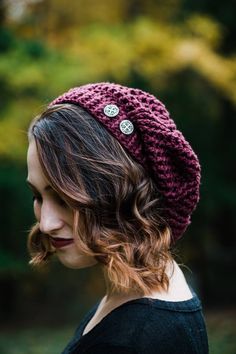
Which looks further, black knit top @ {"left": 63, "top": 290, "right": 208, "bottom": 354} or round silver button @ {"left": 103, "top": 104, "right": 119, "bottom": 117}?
round silver button @ {"left": 103, "top": 104, "right": 119, "bottom": 117}

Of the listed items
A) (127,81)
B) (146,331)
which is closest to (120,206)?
(146,331)

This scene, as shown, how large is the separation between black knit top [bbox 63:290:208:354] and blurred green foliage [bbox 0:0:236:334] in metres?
5.15

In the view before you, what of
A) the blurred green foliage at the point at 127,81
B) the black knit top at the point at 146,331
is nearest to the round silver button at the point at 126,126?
the black knit top at the point at 146,331

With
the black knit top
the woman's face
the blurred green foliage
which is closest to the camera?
the black knit top

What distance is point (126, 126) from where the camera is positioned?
1.59m

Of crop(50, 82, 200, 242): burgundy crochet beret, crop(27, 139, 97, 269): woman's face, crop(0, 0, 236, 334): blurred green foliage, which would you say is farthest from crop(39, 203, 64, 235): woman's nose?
crop(0, 0, 236, 334): blurred green foliage

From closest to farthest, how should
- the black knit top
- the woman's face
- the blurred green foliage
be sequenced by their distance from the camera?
the black knit top < the woman's face < the blurred green foliage

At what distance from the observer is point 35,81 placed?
22.3 feet

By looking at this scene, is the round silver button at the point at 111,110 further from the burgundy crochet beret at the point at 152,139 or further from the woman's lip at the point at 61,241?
the woman's lip at the point at 61,241

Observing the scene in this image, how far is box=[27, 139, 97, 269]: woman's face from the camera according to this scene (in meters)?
1.55

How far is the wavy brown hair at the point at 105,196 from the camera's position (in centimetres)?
150

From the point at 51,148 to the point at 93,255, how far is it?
28 centimetres

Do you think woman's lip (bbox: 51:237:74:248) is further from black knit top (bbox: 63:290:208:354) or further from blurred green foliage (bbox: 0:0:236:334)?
blurred green foliage (bbox: 0:0:236:334)

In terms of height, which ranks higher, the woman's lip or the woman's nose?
the woman's nose
